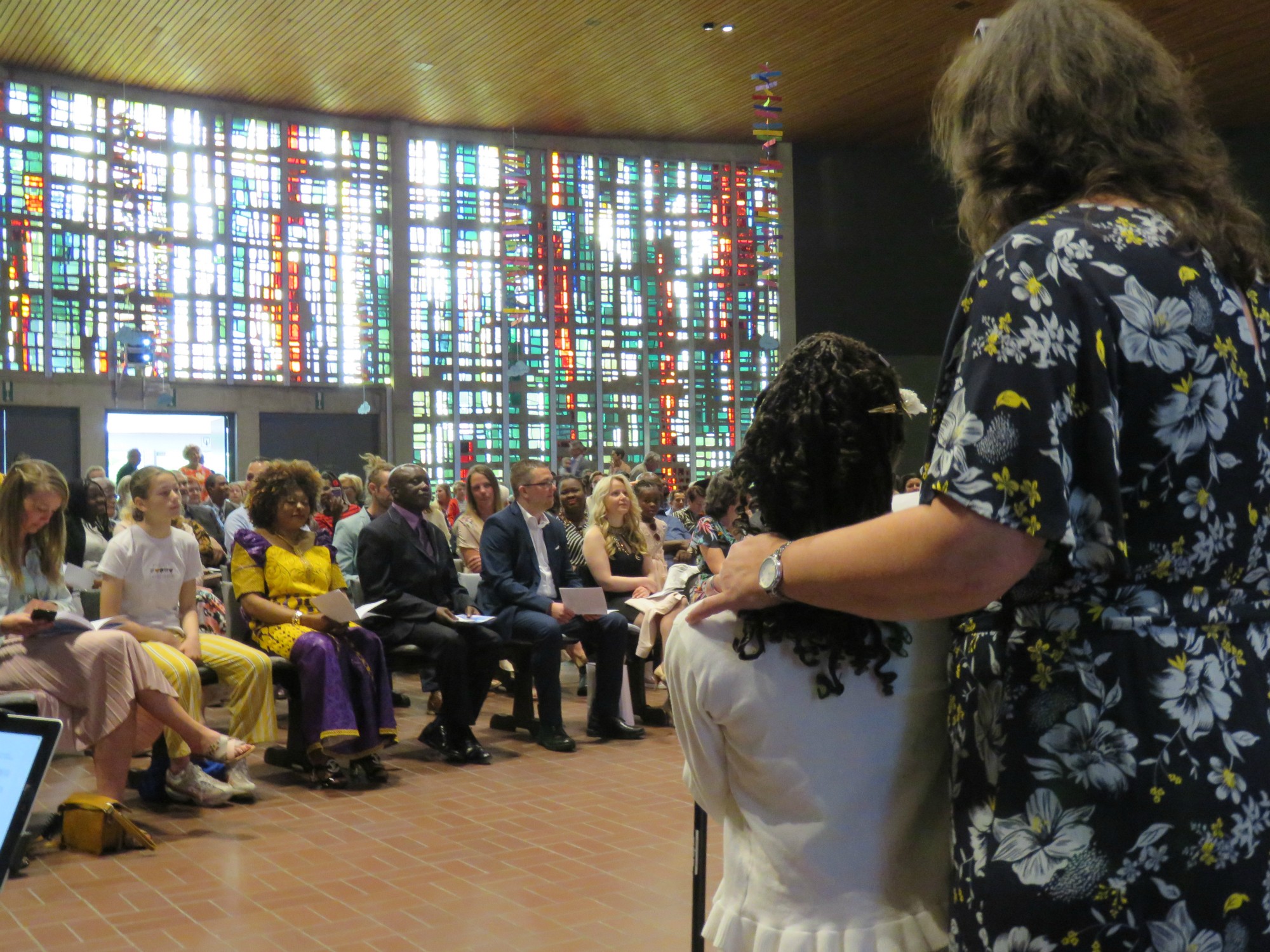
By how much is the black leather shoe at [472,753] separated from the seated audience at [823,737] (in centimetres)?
510

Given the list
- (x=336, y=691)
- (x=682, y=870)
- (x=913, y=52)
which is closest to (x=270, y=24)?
(x=913, y=52)

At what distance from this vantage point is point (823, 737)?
1.39 metres

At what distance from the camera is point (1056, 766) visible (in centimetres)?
111

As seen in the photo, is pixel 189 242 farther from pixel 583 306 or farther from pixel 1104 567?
pixel 1104 567

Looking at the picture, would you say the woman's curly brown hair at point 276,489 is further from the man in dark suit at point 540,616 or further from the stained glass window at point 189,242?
the stained glass window at point 189,242

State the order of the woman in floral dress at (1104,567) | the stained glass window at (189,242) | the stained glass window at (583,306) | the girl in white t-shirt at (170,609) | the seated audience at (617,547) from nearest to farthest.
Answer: the woman in floral dress at (1104,567), the girl in white t-shirt at (170,609), the seated audience at (617,547), the stained glass window at (189,242), the stained glass window at (583,306)

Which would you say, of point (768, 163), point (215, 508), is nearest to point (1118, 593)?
point (215, 508)

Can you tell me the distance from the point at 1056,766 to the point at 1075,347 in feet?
1.22

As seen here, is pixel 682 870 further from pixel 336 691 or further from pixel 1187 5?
pixel 1187 5

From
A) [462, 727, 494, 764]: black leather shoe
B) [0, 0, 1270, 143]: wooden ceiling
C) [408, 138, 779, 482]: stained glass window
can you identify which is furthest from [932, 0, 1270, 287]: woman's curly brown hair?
[408, 138, 779, 482]: stained glass window

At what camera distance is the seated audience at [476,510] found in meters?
8.60

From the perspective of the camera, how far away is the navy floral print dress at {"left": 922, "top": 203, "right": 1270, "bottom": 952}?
1.09 m

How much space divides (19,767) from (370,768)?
4705 millimetres

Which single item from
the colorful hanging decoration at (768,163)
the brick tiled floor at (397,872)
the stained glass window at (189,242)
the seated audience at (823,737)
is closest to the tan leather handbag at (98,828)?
the brick tiled floor at (397,872)
